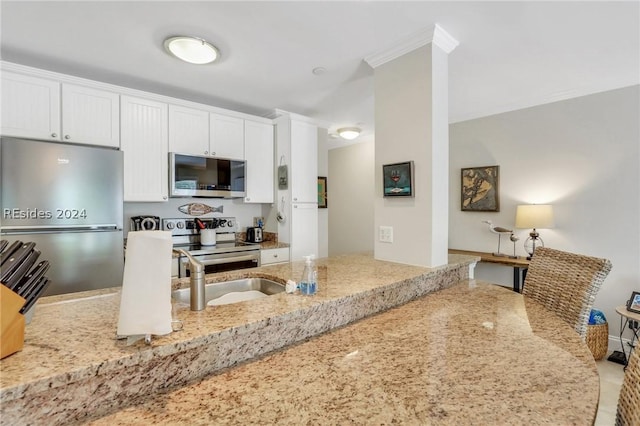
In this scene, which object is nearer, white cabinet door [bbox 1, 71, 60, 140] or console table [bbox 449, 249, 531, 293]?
white cabinet door [bbox 1, 71, 60, 140]

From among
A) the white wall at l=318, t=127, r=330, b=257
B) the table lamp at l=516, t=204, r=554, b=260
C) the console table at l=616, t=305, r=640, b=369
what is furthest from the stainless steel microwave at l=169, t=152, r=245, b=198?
the console table at l=616, t=305, r=640, b=369

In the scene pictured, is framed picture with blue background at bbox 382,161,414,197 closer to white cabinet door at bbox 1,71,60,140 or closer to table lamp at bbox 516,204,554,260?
table lamp at bbox 516,204,554,260

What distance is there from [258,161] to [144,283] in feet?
9.22

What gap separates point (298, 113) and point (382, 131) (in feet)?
5.51

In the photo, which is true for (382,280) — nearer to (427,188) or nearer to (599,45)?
(427,188)

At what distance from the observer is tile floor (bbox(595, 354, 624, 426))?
6.57 ft

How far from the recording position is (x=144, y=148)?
8.96 ft

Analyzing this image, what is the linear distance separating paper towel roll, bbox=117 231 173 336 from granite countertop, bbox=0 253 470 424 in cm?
6

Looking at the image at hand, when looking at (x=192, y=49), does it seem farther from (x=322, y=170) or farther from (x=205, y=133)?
(x=322, y=170)

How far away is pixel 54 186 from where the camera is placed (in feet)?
6.75

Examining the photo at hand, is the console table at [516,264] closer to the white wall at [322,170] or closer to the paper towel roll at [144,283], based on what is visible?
the white wall at [322,170]

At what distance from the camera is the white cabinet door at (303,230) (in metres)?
3.42

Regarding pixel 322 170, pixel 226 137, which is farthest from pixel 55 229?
pixel 322 170

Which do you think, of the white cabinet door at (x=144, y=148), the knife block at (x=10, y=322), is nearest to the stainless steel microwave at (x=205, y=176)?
the white cabinet door at (x=144, y=148)
